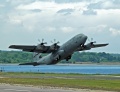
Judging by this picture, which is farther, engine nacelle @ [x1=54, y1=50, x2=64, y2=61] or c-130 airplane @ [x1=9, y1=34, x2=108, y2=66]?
engine nacelle @ [x1=54, y1=50, x2=64, y2=61]

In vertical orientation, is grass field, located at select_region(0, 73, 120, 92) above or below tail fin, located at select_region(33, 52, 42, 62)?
below

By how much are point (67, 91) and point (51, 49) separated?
37.8 m

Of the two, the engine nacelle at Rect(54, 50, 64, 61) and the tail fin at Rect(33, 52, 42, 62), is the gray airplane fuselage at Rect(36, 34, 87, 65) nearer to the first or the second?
the engine nacelle at Rect(54, 50, 64, 61)

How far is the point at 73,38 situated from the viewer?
6931cm

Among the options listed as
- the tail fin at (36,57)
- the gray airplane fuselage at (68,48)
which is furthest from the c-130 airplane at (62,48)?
the tail fin at (36,57)

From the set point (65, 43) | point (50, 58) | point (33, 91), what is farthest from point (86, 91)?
point (50, 58)

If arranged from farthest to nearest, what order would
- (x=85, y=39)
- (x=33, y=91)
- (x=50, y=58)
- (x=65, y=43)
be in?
1. (x=50, y=58)
2. (x=65, y=43)
3. (x=85, y=39)
4. (x=33, y=91)

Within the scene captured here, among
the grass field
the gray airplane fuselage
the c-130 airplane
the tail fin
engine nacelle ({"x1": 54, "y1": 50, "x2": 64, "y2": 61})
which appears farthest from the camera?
the tail fin

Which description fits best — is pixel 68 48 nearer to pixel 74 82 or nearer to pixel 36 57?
pixel 74 82

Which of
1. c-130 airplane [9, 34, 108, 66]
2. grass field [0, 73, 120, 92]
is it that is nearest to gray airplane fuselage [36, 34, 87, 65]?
c-130 airplane [9, 34, 108, 66]

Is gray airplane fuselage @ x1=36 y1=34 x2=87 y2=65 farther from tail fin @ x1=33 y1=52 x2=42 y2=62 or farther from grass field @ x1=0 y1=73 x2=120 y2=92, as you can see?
tail fin @ x1=33 y1=52 x2=42 y2=62

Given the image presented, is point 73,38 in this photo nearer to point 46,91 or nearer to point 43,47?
point 43,47

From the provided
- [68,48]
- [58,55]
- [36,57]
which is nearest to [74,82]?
[68,48]

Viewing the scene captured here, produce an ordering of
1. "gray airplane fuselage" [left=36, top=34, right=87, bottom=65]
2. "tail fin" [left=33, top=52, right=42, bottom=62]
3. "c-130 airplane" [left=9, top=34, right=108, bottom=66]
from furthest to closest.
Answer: "tail fin" [left=33, top=52, right=42, bottom=62]
"c-130 airplane" [left=9, top=34, right=108, bottom=66]
"gray airplane fuselage" [left=36, top=34, right=87, bottom=65]
